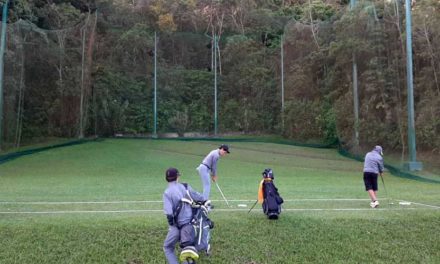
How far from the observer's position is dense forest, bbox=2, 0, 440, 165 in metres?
25.5

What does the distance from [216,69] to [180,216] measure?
28.2m

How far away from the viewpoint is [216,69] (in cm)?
3412

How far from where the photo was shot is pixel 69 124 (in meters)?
30.3

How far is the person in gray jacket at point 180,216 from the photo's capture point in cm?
639

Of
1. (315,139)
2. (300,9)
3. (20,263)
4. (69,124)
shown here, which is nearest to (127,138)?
(69,124)

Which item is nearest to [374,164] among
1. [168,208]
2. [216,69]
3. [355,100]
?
[168,208]

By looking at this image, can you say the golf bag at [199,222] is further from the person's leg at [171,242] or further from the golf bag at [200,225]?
the person's leg at [171,242]

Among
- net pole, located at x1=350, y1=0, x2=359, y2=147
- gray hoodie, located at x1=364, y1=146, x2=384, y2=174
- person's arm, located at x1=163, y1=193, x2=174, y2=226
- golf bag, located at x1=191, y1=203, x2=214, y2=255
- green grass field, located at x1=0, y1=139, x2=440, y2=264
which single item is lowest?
green grass field, located at x1=0, y1=139, x2=440, y2=264

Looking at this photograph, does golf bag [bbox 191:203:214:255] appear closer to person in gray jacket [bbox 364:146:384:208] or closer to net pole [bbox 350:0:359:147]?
person in gray jacket [bbox 364:146:384:208]

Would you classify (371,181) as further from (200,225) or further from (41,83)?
(41,83)

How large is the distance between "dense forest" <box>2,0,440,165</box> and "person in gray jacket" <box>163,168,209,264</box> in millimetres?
19073

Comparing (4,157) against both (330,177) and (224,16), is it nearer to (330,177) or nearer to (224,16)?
(330,177)

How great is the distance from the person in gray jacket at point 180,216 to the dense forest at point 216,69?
751 inches

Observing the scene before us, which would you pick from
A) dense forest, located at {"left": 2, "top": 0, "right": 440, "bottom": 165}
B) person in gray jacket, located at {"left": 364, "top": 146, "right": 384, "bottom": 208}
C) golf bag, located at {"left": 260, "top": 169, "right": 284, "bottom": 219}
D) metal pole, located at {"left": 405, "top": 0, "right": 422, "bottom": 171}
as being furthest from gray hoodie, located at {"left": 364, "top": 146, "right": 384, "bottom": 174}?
dense forest, located at {"left": 2, "top": 0, "right": 440, "bottom": 165}
